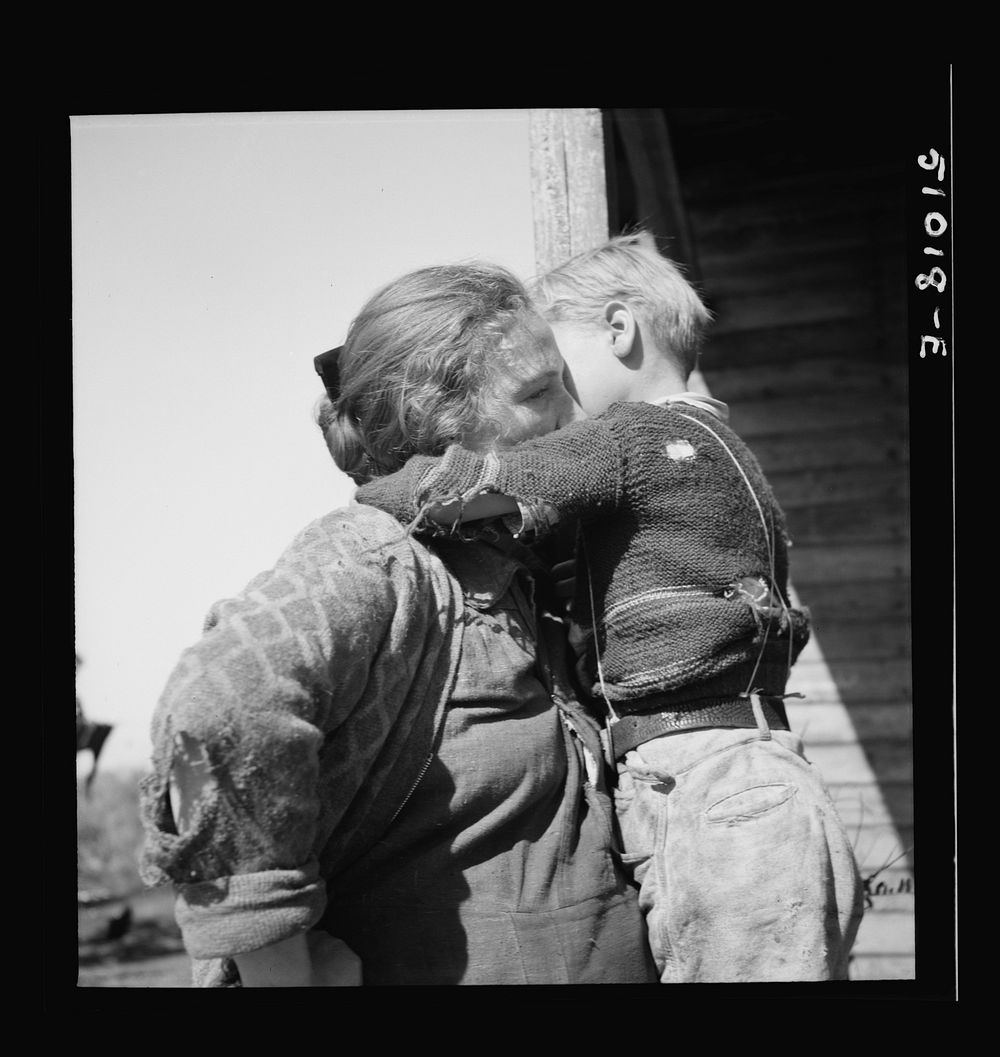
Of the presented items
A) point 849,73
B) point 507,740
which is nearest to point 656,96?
point 849,73

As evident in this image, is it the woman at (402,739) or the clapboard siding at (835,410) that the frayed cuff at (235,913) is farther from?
the clapboard siding at (835,410)

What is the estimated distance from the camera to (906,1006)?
6.42 feet

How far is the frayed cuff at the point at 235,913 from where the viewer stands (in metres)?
1.39

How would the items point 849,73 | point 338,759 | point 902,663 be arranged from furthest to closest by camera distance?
point 902,663 → point 849,73 → point 338,759

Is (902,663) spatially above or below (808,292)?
below

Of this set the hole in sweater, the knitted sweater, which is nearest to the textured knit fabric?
the knitted sweater

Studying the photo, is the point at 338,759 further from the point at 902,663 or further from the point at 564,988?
the point at 902,663

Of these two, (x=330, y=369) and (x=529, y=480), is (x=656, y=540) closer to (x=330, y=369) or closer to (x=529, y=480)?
(x=529, y=480)

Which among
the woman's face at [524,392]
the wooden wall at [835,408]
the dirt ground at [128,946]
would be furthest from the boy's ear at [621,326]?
the dirt ground at [128,946]

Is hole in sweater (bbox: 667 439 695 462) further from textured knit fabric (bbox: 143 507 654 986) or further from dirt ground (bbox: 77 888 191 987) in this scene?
dirt ground (bbox: 77 888 191 987)

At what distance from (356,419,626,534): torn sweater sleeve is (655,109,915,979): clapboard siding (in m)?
3.31

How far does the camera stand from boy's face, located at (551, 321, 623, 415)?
219 centimetres

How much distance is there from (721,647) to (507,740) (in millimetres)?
404

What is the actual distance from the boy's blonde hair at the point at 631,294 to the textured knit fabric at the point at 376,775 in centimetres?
65
